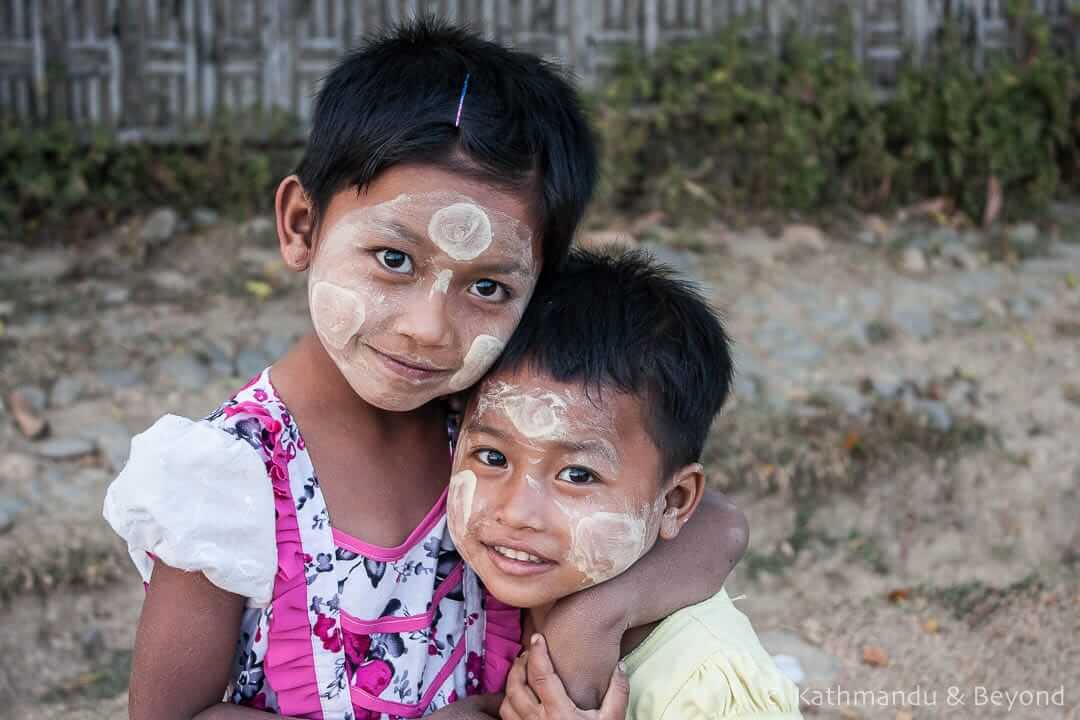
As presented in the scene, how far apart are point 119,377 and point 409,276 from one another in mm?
3133

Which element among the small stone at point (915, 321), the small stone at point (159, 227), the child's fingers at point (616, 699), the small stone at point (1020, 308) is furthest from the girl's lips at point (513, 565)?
the small stone at point (1020, 308)

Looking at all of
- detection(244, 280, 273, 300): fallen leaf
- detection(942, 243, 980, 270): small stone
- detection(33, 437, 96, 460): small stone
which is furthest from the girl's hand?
detection(942, 243, 980, 270): small stone

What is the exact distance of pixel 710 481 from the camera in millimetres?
4539

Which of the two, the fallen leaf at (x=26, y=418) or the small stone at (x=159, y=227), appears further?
the small stone at (x=159, y=227)

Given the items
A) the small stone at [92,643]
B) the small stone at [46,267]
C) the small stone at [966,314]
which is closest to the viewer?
the small stone at [92,643]

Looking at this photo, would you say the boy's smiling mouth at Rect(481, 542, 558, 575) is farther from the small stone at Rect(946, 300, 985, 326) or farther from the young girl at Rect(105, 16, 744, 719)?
the small stone at Rect(946, 300, 985, 326)

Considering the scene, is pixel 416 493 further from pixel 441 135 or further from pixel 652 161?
pixel 652 161

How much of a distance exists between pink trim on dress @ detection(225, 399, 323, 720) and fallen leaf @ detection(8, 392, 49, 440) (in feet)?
9.03

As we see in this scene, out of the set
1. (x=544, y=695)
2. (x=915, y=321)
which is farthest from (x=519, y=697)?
(x=915, y=321)

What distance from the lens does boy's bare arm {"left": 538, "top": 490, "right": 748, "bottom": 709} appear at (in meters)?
2.12

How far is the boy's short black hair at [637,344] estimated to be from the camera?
2.09m

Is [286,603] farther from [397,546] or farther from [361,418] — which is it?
[361,418]

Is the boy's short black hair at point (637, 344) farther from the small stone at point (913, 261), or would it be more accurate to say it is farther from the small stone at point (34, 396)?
the small stone at point (913, 261)

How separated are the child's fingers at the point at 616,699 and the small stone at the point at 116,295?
371cm
